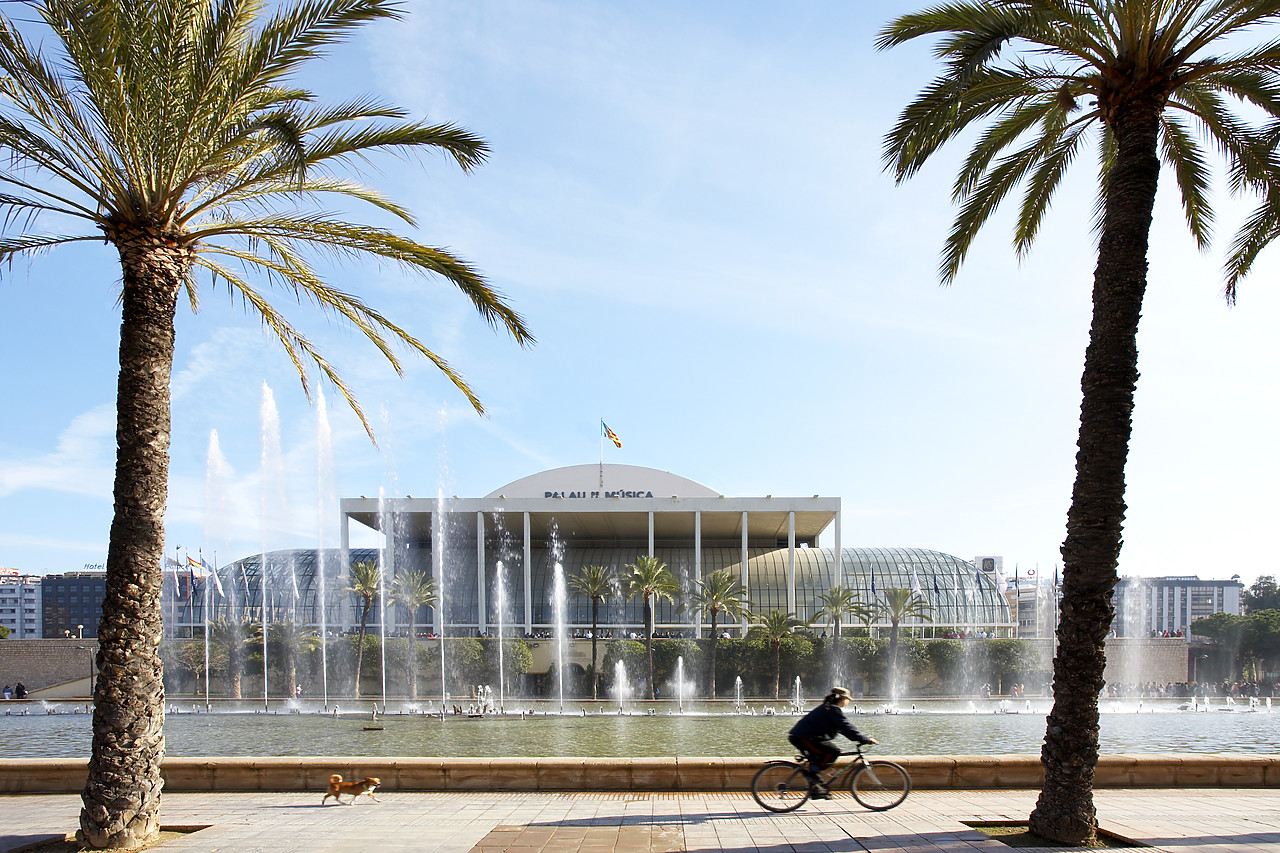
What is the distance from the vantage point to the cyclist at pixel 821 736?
10703 millimetres

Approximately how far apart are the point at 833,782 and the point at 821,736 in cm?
73

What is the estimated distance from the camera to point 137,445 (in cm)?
1014

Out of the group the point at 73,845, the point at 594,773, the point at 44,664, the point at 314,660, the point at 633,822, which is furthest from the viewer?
the point at 44,664

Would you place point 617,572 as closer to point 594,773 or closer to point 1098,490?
point 594,773

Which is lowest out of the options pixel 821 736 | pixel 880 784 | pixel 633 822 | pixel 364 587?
pixel 364 587

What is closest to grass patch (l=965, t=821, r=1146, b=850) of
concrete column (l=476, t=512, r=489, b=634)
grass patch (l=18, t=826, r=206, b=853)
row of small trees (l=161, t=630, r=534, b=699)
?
grass patch (l=18, t=826, r=206, b=853)

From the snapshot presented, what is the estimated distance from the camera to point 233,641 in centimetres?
5709

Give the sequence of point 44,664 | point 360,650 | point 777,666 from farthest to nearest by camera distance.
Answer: point 44,664 < point 777,666 < point 360,650

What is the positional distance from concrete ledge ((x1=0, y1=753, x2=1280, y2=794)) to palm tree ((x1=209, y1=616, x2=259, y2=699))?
4689 cm

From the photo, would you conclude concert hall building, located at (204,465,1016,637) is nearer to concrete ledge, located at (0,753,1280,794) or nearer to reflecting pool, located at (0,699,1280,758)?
reflecting pool, located at (0,699,1280,758)

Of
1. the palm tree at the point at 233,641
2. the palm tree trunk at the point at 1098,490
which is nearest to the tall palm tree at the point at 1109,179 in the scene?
the palm tree trunk at the point at 1098,490

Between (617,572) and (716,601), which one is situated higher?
(716,601)

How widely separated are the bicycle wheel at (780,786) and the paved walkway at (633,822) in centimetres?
20

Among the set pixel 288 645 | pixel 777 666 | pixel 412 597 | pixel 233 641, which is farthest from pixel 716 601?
pixel 233 641
